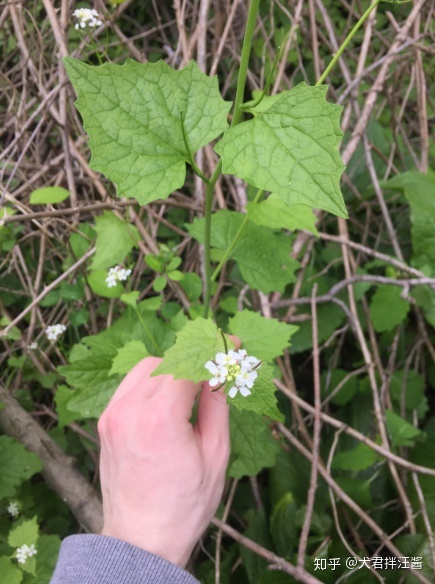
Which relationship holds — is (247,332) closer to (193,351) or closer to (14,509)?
(193,351)

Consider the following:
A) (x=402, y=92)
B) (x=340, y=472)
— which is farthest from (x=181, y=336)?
(x=402, y=92)

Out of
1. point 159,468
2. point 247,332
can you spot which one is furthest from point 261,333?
point 159,468

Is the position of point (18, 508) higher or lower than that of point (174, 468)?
lower

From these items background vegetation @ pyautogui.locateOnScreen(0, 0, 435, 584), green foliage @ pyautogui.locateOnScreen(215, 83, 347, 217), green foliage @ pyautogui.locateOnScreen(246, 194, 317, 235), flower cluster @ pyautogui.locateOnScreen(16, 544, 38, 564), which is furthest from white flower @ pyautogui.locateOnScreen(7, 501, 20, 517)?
green foliage @ pyautogui.locateOnScreen(215, 83, 347, 217)

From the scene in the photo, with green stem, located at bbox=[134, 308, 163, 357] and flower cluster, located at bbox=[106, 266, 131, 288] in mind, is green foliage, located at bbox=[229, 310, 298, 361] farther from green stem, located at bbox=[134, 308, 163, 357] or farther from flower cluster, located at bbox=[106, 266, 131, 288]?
flower cluster, located at bbox=[106, 266, 131, 288]

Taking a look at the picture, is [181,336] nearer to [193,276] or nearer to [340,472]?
[193,276]

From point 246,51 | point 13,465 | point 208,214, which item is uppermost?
point 246,51
